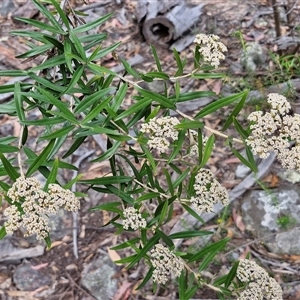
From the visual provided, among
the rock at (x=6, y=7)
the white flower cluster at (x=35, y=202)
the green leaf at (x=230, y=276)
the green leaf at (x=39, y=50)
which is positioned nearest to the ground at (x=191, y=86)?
the rock at (x=6, y=7)

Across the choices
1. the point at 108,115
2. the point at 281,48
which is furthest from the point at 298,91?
the point at 108,115

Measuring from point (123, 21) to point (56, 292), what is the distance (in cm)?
246

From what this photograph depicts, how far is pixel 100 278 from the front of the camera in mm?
2764

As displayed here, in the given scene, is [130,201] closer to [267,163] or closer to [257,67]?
[267,163]

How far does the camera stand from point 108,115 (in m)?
1.28

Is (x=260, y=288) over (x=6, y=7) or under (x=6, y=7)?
under

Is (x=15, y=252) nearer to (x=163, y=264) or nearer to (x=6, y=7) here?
(x=163, y=264)

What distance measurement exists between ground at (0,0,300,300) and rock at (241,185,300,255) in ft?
0.22

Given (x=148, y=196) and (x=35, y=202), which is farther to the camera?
(x=148, y=196)

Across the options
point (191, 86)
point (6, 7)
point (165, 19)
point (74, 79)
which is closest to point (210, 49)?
point (74, 79)

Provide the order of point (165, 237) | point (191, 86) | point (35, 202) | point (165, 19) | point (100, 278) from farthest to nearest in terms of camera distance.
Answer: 1. point (165, 19)
2. point (191, 86)
3. point (100, 278)
4. point (165, 237)
5. point (35, 202)

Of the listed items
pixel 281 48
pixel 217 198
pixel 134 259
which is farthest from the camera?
pixel 281 48

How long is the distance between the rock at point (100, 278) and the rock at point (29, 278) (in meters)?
Result: 0.23

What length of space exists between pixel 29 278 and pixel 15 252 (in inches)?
7.2
